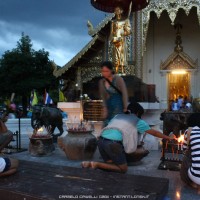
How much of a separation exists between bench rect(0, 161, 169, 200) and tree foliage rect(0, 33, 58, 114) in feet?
72.9

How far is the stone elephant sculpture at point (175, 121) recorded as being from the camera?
6.66 m

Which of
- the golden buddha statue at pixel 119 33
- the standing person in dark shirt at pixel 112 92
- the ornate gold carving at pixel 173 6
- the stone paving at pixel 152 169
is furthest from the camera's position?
the ornate gold carving at pixel 173 6

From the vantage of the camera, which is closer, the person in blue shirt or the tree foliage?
the person in blue shirt

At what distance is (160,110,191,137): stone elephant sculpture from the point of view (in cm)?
666

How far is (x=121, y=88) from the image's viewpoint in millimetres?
4707

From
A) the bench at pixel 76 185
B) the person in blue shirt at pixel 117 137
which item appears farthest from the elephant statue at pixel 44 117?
the bench at pixel 76 185

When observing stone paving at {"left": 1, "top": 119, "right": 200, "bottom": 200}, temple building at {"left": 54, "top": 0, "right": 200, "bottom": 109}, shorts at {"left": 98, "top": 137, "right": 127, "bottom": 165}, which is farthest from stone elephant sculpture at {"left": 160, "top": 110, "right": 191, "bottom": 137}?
temple building at {"left": 54, "top": 0, "right": 200, "bottom": 109}

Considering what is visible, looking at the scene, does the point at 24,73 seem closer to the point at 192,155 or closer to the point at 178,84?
the point at 178,84

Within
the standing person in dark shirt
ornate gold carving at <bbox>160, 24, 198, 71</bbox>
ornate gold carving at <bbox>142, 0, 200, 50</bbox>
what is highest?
ornate gold carving at <bbox>142, 0, 200, 50</bbox>

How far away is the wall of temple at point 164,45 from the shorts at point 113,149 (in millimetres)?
12401

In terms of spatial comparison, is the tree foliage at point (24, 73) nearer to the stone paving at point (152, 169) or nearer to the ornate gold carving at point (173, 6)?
the ornate gold carving at point (173, 6)

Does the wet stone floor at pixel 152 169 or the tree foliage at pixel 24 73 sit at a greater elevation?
the tree foliage at pixel 24 73

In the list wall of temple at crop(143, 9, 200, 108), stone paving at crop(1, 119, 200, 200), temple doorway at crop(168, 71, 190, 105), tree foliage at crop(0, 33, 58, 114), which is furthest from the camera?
tree foliage at crop(0, 33, 58, 114)

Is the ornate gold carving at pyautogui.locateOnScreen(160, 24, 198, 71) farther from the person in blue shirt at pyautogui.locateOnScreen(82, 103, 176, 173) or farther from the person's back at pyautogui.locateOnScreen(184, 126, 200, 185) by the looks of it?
the person's back at pyautogui.locateOnScreen(184, 126, 200, 185)
